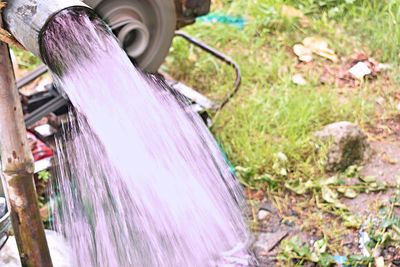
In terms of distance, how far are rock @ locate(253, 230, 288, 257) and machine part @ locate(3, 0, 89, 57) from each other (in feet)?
5.33

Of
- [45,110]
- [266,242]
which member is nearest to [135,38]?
[45,110]

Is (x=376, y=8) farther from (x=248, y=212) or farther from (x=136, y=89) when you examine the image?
(x=136, y=89)

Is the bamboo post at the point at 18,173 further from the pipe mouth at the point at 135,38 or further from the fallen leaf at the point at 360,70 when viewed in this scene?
the fallen leaf at the point at 360,70

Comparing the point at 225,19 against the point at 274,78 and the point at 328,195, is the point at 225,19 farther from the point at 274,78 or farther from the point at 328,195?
the point at 328,195

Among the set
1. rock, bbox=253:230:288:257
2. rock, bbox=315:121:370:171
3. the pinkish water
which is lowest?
rock, bbox=253:230:288:257

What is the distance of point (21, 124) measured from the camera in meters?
1.91

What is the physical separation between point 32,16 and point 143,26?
129 centimetres

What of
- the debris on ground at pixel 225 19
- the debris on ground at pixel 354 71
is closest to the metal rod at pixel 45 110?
the debris on ground at pixel 354 71

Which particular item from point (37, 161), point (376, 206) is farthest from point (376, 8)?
point (37, 161)

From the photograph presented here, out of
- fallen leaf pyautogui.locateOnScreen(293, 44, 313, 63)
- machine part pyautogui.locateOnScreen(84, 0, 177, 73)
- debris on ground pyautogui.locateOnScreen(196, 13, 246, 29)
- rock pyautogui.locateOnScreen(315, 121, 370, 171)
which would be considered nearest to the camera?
machine part pyautogui.locateOnScreen(84, 0, 177, 73)

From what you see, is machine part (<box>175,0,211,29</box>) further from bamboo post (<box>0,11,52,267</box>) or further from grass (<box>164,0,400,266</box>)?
bamboo post (<box>0,11,52,267</box>)

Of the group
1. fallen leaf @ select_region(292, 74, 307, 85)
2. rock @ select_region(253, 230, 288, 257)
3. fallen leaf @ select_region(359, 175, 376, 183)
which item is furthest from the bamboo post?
fallen leaf @ select_region(292, 74, 307, 85)

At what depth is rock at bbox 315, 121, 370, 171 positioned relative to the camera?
343 centimetres

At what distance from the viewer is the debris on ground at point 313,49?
4508 millimetres
